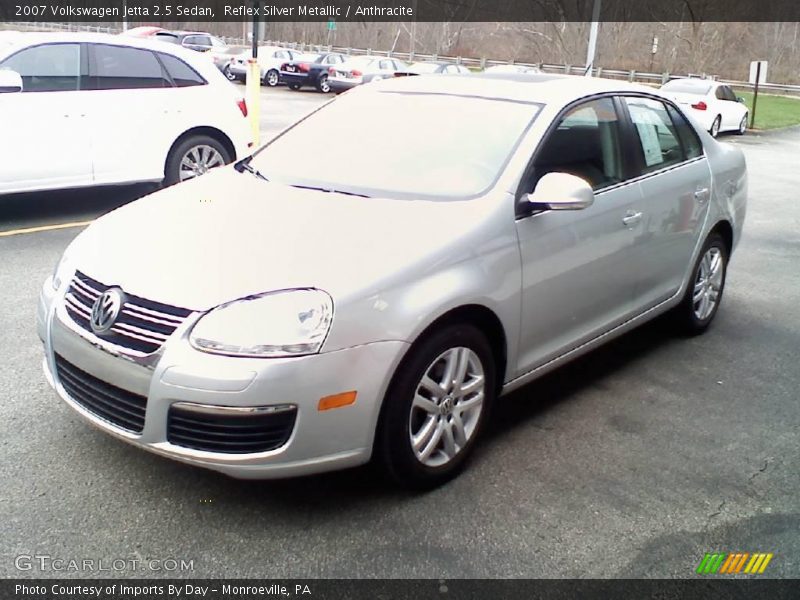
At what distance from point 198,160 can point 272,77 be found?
23.2 metres

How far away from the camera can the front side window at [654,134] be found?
4.54 m

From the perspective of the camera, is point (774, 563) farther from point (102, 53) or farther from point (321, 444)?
point (102, 53)

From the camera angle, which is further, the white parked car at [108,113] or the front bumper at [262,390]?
the white parked car at [108,113]

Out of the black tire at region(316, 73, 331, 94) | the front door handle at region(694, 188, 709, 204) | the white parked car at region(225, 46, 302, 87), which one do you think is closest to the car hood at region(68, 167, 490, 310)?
the front door handle at region(694, 188, 709, 204)

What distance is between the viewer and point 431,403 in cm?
324

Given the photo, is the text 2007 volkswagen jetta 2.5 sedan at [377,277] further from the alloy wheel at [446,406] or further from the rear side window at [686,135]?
the rear side window at [686,135]

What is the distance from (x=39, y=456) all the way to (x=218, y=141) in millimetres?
5637

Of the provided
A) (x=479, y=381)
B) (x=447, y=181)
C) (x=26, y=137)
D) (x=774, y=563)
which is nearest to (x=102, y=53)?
(x=26, y=137)

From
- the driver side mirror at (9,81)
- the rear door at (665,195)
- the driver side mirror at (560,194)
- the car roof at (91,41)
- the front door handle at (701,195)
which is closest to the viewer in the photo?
the driver side mirror at (560,194)

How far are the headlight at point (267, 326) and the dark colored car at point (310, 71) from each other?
27536mm

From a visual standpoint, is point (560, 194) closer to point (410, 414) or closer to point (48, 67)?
point (410, 414)

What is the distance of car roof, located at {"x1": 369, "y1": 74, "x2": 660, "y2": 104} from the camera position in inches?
161

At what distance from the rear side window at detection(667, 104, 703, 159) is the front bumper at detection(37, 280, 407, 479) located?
284 centimetres
